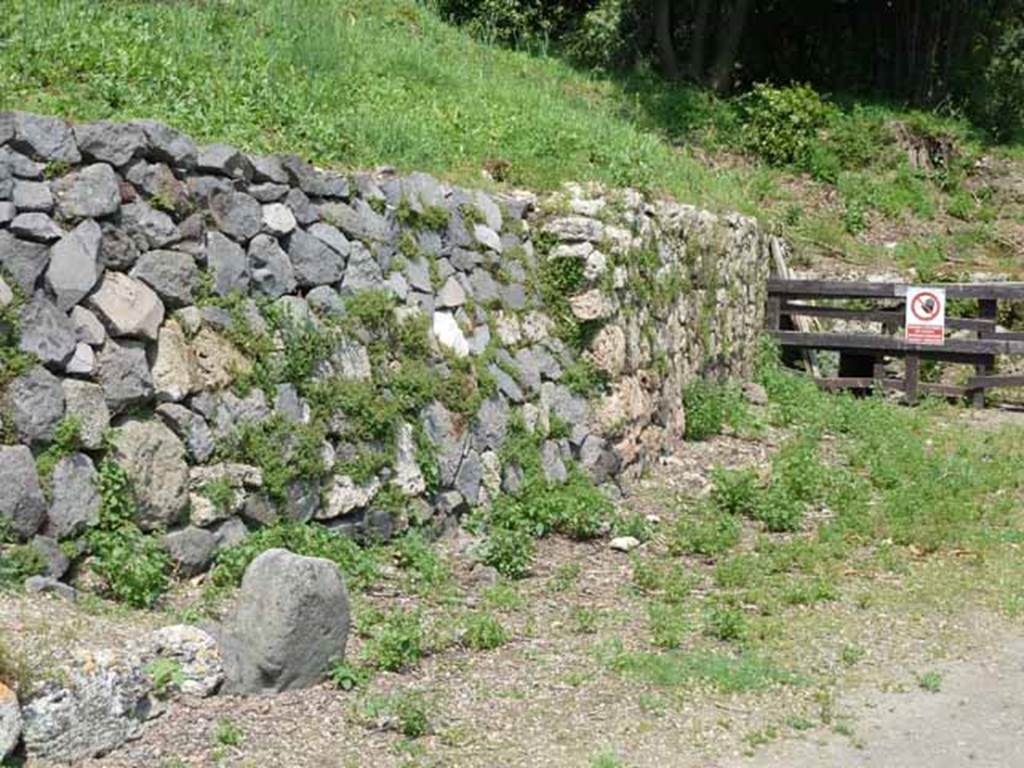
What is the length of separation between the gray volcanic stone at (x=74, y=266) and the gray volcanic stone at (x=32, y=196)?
18 centimetres

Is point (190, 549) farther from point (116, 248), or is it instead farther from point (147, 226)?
point (147, 226)

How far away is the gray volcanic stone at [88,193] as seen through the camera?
6.57 m

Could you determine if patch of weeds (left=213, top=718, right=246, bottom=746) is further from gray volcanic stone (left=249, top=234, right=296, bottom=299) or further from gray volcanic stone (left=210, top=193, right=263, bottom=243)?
gray volcanic stone (left=210, top=193, right=263, bottom=243)

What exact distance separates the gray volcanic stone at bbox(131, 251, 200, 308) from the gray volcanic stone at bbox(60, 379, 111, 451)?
2.28 ft

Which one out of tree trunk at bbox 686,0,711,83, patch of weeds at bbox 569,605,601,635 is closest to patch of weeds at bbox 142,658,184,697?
patch of weeds at bbox 569,605,601,635

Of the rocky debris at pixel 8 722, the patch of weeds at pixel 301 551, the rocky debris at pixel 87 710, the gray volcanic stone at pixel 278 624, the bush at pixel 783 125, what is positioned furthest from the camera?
the bush at pixel 783 125

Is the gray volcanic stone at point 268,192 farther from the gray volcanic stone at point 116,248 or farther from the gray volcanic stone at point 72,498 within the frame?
the gray volcanic stone at point 72,498

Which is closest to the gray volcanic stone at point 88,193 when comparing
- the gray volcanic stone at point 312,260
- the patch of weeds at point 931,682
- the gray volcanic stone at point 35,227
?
the gray volcanic stone at point 35,227

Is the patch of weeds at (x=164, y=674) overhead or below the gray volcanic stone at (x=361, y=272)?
below

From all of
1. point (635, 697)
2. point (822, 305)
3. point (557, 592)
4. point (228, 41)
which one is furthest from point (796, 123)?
point (635, 697)

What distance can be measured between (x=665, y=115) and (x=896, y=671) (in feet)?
46.3

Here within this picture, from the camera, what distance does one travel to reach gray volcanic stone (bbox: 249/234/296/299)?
24.5 ft

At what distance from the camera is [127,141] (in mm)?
6918

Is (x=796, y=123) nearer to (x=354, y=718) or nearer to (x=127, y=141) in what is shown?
(x=127, y=141)
